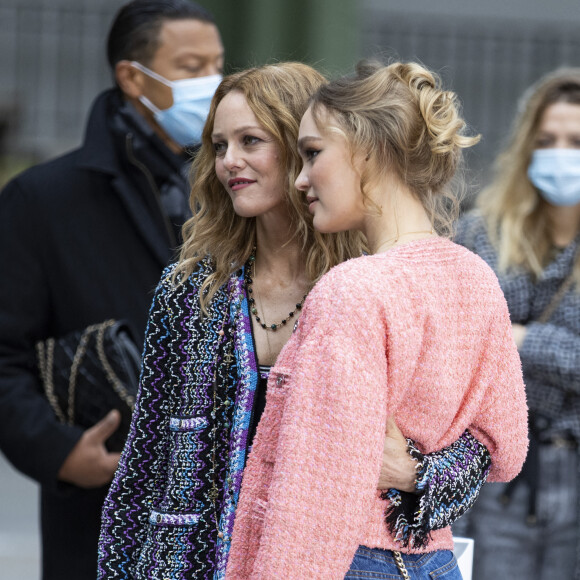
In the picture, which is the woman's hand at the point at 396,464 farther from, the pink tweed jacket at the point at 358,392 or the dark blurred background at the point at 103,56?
the dark blurred background at the point at 103,56

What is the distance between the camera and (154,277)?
345 cm

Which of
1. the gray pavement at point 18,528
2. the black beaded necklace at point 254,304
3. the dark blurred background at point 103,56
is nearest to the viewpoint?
the black beaded necklace at point 254,304

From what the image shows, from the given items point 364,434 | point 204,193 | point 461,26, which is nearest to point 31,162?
point 461,26

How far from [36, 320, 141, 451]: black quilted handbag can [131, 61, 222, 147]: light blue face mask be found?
75 centimetres

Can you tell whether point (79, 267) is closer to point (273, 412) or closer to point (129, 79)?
point (129, 79)

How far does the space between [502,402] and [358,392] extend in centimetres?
43

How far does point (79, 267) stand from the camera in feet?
11.2

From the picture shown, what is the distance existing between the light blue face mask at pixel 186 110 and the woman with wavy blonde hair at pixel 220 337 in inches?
45.7

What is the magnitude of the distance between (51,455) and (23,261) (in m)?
0.57

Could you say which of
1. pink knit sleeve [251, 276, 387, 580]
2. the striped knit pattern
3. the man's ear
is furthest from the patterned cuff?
the man's ear

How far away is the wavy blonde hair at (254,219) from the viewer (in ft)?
8.00

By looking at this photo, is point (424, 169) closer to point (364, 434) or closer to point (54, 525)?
point (364, 434)

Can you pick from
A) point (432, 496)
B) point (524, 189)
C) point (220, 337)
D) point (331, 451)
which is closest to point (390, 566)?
point (432, 496)

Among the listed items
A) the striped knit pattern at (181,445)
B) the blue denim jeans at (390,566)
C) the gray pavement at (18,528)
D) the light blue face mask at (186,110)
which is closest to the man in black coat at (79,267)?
the light blue face mask at (186,110)
